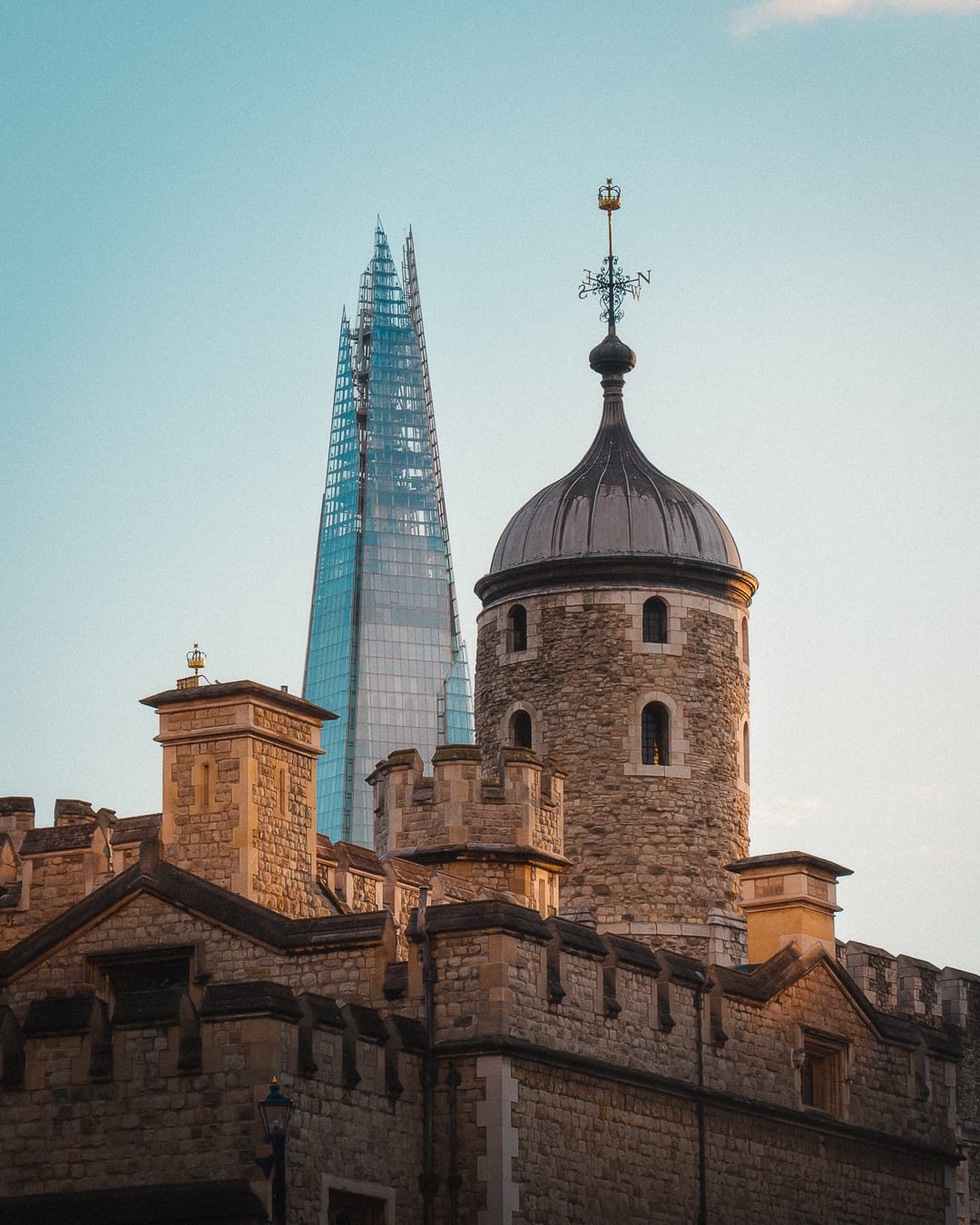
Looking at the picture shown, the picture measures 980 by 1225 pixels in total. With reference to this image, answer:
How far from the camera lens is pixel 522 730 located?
44.8m

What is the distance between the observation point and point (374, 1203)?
29641 millimetres

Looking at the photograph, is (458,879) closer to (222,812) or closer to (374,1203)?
(222,812)

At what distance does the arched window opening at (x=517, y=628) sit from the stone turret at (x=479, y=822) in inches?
179

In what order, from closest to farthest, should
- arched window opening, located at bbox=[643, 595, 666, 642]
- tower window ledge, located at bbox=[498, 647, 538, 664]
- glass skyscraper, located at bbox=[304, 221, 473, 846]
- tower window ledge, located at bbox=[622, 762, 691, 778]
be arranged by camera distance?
1. tower window ledge, located at bbox=[622, 762, 691, 778]
2. arched window opening, located at bbox=[643, 595, 666, 642]
3. tower window ledge, located at bbox=[498, 647, 538, 664]
4. glass skyscraper, located at bbox=[304, 221, 473, 846]

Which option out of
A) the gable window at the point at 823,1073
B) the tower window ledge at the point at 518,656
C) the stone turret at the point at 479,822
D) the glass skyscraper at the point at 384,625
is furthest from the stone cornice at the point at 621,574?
the glass skyscraper at the point at 384,625

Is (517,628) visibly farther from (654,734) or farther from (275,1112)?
(275,1112)

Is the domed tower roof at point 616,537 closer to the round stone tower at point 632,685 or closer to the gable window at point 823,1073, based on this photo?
the round stone tower at point 632,685

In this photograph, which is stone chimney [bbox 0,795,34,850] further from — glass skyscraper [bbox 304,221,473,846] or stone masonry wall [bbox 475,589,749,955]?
glass skyscraper [bbox 304,221,473,846]

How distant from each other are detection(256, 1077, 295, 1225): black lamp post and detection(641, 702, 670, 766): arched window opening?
738 inches

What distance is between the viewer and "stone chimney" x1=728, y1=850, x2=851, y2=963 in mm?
37750

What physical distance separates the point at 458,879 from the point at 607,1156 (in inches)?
282

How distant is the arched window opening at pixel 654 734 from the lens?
1737 inches

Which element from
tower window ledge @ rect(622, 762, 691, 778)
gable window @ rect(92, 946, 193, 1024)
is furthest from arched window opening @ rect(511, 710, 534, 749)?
gable window @ rect(92, 946, 193, 1024)

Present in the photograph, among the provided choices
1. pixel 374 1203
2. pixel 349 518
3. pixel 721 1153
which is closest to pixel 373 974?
pixel 374 1203
